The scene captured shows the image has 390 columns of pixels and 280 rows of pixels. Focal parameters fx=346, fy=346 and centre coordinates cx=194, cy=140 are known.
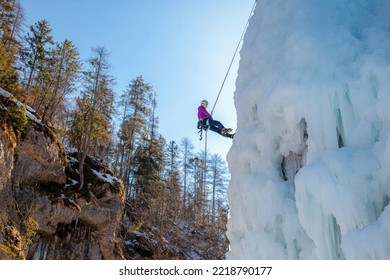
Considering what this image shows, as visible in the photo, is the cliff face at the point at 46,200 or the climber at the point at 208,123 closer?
the climber at the point at 208,123

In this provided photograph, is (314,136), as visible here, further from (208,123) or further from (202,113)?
(202,113)

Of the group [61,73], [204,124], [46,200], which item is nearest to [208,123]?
[204,124]

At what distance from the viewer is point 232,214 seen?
530cm

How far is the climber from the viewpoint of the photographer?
10.5 meters

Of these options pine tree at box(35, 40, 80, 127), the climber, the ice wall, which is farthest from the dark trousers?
pine tree at box(35, 40, 80, 127)

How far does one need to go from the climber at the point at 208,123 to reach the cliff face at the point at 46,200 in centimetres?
597

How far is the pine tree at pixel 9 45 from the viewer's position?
1439 cm

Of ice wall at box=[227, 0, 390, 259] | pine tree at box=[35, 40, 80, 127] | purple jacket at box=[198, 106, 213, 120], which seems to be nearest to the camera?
ice wall at box=[227, 0, 390, 259]

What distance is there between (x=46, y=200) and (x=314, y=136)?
11.3 m

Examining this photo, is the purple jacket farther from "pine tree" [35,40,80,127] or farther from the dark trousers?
"pine tree" [35,40,80,127]

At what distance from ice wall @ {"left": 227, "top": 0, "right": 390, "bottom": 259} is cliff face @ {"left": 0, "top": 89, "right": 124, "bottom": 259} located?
7.29 metres

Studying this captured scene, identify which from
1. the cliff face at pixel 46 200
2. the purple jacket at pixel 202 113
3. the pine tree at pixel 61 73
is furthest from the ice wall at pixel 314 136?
the pine tree at pixel 61 73

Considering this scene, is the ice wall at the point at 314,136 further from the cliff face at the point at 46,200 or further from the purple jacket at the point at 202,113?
the cliff face at the point at 46,200

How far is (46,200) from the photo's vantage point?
41.9 feet
